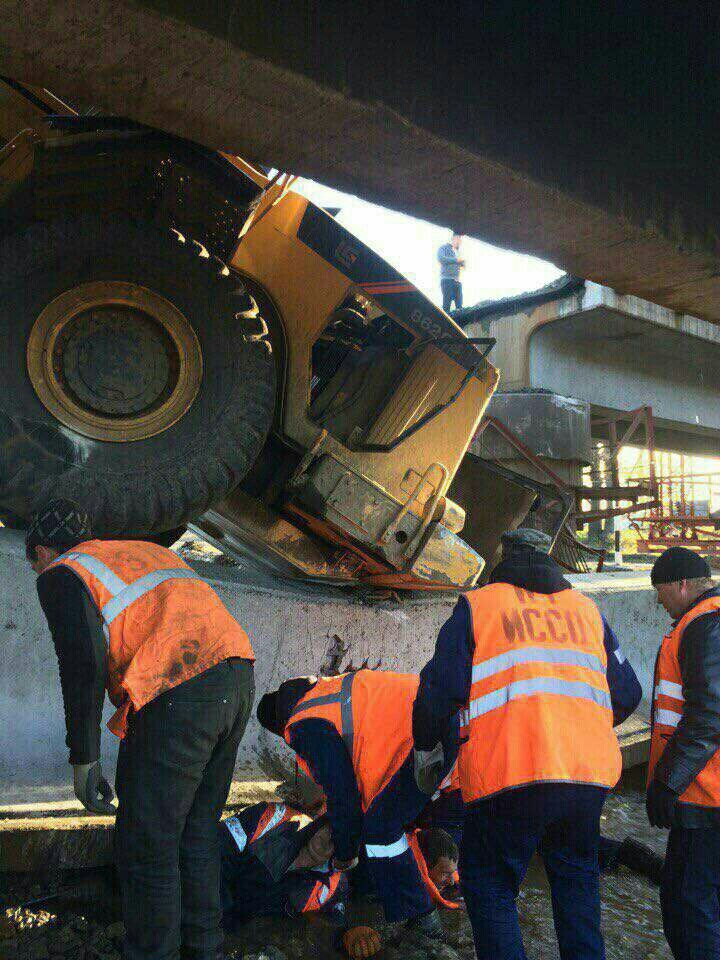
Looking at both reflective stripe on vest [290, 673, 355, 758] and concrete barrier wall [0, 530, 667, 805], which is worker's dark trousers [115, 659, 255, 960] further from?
concrete barrier wall [0, 530, 667, 805]

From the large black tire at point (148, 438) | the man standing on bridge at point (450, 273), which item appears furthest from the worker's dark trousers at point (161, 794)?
the man standing on bridge at point (450, 273)

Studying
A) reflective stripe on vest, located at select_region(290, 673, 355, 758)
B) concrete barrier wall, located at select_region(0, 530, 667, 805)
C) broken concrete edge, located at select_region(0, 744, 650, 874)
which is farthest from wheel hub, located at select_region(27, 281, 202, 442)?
broken concrete edge, located at select_region(0, 744, 650, 874)

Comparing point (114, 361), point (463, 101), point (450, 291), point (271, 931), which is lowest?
point (271, 931)

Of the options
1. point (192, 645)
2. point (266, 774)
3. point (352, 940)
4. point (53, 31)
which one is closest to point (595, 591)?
point (266, 774)

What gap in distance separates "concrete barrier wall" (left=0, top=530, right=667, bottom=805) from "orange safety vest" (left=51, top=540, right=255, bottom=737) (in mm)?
1474

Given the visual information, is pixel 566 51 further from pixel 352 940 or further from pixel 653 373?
pixel 653 373

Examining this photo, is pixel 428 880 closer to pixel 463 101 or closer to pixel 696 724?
pixel 696 724

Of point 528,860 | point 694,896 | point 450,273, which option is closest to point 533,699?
point 528,860

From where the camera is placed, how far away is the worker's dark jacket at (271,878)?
114 inches

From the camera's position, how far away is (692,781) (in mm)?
2543

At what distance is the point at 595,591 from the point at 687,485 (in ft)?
37.5

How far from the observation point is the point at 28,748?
11.8 ft

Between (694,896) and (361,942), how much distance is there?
1138 millimetres

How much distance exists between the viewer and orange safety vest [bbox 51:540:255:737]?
2.23m
